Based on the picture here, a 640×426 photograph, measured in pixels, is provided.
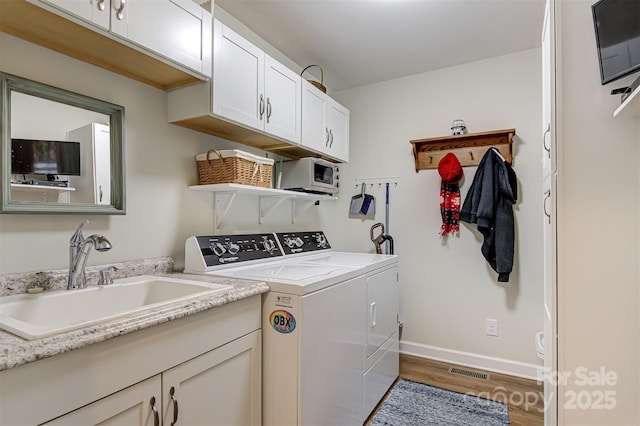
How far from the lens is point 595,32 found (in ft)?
3.89

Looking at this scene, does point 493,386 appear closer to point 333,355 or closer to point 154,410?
point 333,355

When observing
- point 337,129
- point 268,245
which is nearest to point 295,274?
point 268,245

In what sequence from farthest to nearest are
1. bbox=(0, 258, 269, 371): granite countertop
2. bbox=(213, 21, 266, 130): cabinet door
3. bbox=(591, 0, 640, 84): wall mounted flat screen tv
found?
bbox=(213, 21, 266, 130): cabinet door, bbox=(591, 0, 640, 84): wall mounted flat screen tv, bbox=(0, 258, 269, 371): granite countertop

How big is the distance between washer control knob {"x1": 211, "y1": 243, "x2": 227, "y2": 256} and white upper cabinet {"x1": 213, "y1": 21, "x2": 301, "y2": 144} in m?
0.68

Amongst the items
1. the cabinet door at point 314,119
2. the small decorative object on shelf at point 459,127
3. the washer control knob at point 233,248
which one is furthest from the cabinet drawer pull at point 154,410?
the small decorative object on shelf at point 459,127

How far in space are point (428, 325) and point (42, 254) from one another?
276 cm

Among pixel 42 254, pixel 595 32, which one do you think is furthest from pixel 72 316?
pixel 595 32

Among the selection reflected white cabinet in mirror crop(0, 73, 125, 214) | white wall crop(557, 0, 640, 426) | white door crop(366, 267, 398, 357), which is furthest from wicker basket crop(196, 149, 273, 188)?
white wall crop(557, 0, 640, 426)

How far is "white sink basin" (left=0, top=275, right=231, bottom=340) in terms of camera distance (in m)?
0.92

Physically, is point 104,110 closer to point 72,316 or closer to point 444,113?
point 72,316

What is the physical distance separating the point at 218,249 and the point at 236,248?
14cm

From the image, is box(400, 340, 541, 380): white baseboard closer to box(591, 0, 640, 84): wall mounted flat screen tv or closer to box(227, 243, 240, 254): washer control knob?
box(227, 243, 240, 254): washer control knob

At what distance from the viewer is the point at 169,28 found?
4.71ft

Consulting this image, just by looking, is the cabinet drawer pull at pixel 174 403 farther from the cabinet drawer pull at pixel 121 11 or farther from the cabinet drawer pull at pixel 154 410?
the cabinet drawer pull at pixel 121 11
